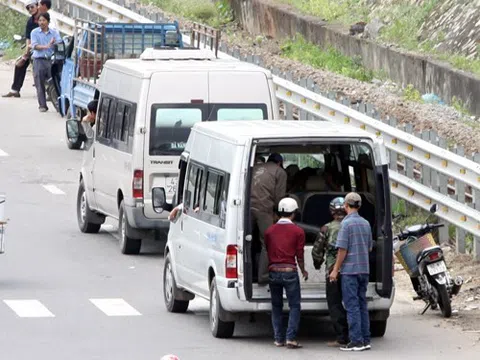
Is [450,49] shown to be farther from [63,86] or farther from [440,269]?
[440,269]

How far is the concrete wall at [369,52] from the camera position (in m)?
27.5

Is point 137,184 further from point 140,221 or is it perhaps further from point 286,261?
point 286,261

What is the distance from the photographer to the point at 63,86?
32625 mm

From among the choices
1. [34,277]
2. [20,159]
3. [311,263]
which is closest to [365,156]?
[311,263]

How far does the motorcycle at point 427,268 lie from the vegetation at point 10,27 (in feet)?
82.0

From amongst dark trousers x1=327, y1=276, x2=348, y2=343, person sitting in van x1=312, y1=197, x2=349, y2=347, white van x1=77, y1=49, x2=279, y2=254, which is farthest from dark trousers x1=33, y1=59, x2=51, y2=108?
dark trousers x1=327, y1=276, x2=348, y2=343

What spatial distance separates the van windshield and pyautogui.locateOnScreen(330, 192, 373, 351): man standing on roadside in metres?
5.70

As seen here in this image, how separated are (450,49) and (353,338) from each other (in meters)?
15.3

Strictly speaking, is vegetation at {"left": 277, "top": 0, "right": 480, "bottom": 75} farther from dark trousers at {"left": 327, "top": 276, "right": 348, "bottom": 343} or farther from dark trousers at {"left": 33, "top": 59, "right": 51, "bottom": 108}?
dark trousers at {"left": 327, "top": 276, "right": 348, "bottom": 343}

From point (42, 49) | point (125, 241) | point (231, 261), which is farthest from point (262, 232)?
point (42, 49)

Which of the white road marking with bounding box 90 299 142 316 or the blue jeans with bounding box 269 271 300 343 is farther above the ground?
the blue jeans with bounding box 269 271 300 343

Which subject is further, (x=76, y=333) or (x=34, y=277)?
(x=34, y=277)

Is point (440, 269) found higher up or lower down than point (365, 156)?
lower down

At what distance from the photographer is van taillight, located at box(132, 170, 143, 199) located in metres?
22.0
